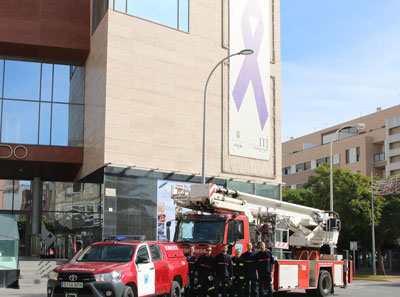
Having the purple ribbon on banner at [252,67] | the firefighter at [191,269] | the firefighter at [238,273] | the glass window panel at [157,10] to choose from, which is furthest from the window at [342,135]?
the firefighter at [191,269]

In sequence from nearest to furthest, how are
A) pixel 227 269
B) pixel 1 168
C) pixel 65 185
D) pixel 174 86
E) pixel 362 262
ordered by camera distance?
pixel 227 269, pixel 174 86, pixel 1 168, pixel 65 185, pixel 362 262

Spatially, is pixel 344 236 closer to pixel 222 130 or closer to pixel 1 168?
pixel 222 130

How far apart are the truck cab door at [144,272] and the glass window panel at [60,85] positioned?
72.6 ft

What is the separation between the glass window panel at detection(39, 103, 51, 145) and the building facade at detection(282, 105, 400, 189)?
43440 mm

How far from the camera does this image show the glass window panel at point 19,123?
31.8m

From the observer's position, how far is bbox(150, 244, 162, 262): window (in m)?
13.7

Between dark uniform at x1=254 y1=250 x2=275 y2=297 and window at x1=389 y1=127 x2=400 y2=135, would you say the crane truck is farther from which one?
window at x1=389 y1=127 x2=400 y2=135

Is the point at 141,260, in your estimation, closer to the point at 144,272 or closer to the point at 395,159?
the point at 144,272

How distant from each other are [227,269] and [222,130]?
61.4ft

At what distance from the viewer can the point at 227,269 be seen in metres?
14.7

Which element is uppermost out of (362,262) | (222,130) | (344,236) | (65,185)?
(222,130)

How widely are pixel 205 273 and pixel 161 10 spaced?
20259 mm

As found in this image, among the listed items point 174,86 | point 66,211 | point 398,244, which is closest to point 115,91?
point 174,86

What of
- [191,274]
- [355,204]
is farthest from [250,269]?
[355,204]
